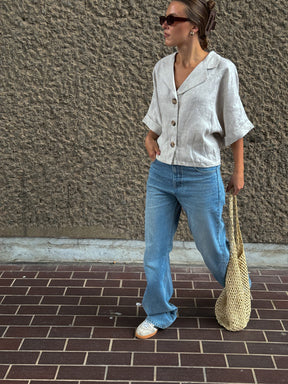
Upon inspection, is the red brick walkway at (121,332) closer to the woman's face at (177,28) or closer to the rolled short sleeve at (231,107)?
the rolled short sleeve at (231,107)

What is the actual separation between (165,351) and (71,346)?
509 millimetres

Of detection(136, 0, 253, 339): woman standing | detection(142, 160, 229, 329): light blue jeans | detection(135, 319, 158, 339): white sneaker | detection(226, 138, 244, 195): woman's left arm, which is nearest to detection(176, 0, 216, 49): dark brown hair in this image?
detection(136, 0, 253, 339): woman standing

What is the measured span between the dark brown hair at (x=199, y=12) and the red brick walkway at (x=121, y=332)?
5.43ft

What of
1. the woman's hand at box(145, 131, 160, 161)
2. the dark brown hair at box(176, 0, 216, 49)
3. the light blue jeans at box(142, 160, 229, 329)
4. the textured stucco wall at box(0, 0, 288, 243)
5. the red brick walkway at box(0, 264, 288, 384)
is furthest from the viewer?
the textured stucco wall at box(0, 0, 288, 243)

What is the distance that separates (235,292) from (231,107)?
105cm

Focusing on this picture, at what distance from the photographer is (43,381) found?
110 inches

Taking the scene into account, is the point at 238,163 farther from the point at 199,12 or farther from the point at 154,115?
the point at 199,12

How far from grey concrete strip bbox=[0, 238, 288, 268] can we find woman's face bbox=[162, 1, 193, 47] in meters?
1.79

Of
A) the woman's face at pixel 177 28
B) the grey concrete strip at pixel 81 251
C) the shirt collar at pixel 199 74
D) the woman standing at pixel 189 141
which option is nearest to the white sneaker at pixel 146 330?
the woman standing at pixel 189 141

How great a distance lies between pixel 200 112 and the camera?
288 centimetres

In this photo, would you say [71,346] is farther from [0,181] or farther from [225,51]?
[225,51]

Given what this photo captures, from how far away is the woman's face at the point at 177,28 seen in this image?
9.06 feet

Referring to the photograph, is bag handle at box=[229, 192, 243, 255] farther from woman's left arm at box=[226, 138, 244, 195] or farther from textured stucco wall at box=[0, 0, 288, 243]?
textured stucco wall at box=[0, 0, 288, 243]

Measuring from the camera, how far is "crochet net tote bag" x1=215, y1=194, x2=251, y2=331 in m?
3.21
